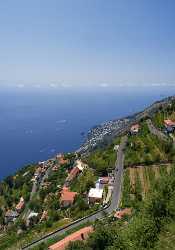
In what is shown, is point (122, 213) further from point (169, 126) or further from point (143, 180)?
point (169, 126)

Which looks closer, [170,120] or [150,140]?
[150,140]

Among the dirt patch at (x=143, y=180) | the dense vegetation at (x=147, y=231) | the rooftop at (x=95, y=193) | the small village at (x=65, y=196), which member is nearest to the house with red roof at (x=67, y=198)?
the small village at (x=65, y=196)

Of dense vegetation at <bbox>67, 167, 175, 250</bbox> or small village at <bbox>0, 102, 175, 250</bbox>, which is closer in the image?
dense vegetation at <bbox>67, 167, 175, 250</bbox>

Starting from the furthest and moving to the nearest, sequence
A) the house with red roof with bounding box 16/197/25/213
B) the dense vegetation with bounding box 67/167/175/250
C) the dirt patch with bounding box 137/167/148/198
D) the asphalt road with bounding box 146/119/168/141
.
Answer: the asphalt road with bounding box 146/119/168/141 → the house with red roof with bounding box 16/197/25/213 → the dirt patch with bounding box 137/167/148/198 → the dense vegetation with bounding box 67/167/175/250

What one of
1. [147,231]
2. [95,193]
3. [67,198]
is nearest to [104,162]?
[67,198]

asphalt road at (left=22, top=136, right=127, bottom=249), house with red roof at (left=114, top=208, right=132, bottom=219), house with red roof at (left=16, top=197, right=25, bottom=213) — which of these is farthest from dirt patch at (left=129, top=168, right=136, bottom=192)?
house with red roof at (left=16, top=197, right=25, bottom=213)

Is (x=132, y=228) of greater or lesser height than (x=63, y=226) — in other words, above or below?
above

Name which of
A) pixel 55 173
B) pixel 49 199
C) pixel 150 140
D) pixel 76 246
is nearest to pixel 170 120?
pixel 150 140

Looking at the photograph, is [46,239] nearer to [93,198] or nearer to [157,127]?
[93,198]

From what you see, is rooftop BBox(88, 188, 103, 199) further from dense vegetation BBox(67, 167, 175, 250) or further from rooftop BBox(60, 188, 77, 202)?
dense vegetation BBox(67, 167, 175, 250)

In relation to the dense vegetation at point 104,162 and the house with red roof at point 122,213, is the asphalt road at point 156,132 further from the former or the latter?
the house with red roof at point 122,213

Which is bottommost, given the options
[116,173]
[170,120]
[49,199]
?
[49,199]
